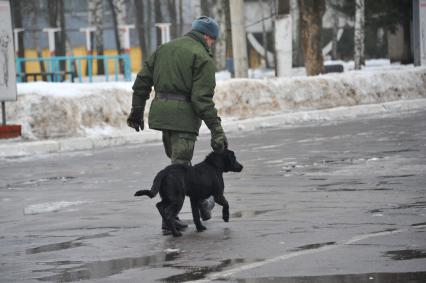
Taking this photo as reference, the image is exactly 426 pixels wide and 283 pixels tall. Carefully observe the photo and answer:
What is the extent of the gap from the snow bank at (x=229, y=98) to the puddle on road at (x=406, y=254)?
14028 mm

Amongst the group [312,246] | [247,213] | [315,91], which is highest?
[312,246]

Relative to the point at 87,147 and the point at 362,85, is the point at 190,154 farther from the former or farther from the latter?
the point at 362,85

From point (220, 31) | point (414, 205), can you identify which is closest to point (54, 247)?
point (414, 205)

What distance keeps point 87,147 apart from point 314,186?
8832mm

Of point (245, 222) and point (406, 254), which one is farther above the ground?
point (406, 254)

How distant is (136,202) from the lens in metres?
12.5


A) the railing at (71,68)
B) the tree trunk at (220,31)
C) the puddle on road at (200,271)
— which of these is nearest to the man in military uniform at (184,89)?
the puddle on road at (200,271)

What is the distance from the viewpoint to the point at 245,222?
34.6 feet

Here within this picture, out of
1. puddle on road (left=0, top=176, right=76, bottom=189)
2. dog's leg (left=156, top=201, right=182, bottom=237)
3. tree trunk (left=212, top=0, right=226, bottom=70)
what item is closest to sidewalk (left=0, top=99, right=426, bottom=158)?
puddle on road (left=0, top=176, right=76, bottom=189)

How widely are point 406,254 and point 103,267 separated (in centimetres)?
210

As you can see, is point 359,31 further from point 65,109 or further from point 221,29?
point 65,109

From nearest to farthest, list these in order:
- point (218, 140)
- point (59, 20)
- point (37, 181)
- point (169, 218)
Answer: point (169, 218)
point (218, 140)
point (37, 181)
point (59, 20)

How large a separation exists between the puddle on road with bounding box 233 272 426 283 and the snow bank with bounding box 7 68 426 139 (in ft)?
47.9

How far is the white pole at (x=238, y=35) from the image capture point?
31.8 metres
